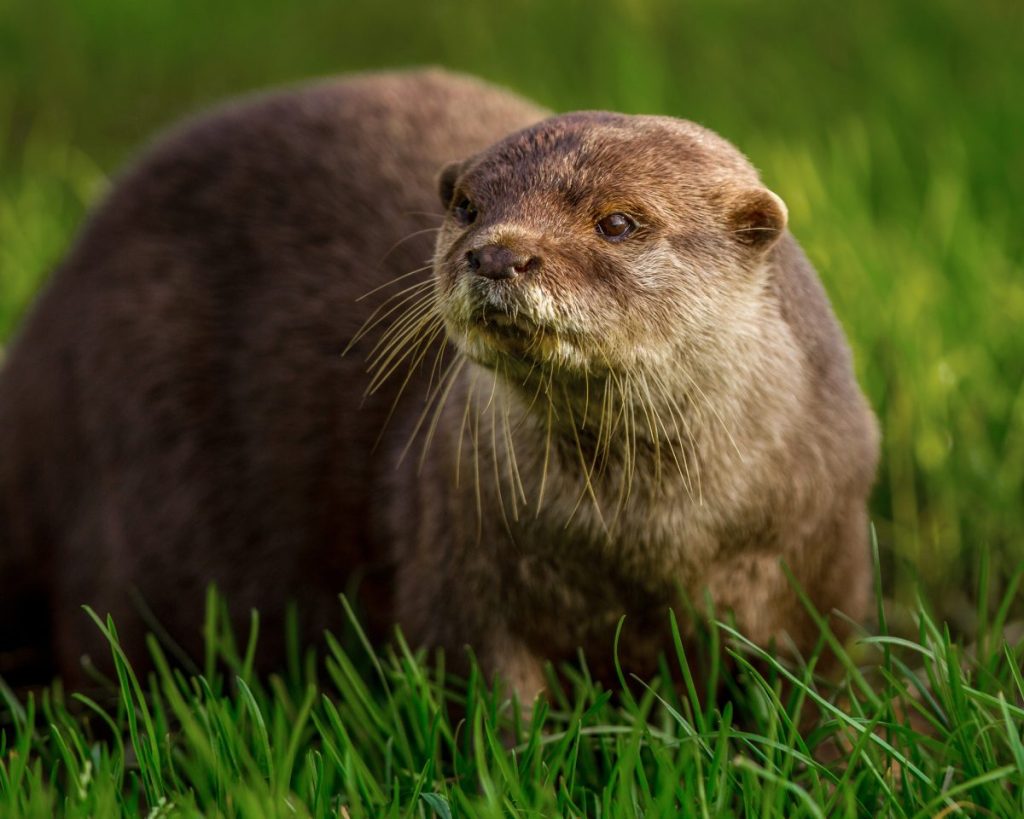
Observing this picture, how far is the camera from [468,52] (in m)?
6.04

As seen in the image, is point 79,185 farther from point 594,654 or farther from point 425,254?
point 594,654

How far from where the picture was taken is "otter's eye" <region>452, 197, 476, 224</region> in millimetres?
2416

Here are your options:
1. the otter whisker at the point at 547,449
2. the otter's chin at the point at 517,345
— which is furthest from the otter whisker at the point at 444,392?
the otter's chin at the point at 517,345

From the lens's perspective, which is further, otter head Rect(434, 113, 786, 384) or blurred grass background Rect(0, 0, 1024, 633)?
blurred grass background Rect(0, 0, 1024, 633)

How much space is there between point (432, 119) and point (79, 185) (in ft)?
7.30

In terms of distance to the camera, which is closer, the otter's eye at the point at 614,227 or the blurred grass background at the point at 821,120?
the otter's eye at the point at 614,227

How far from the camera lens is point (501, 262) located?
211 centimetres

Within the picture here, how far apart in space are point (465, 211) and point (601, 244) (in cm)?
28

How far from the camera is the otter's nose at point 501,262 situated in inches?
82.7

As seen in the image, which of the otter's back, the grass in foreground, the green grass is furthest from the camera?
the otter's back

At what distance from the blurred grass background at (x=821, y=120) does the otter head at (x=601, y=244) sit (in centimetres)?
59

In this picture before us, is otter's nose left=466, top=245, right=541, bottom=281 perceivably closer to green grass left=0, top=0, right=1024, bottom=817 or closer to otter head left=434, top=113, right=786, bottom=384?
otter head left=434, top=113, right=786, bottom=384

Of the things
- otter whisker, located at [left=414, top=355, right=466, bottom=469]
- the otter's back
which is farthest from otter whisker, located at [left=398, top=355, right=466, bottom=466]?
the otter's back

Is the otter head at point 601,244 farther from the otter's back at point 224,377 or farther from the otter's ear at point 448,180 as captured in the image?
the otter's back at point 224,377
